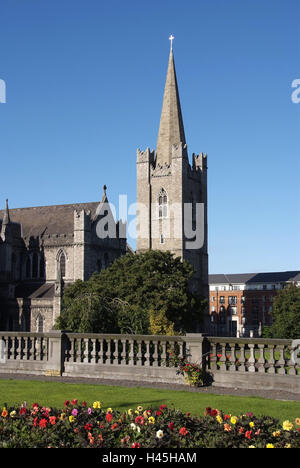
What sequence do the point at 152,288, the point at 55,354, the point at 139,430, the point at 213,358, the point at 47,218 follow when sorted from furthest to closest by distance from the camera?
the point at 47,218 < the point at 152,288 < the point at 55,354 < the point at 213,358 < the point at 139,430

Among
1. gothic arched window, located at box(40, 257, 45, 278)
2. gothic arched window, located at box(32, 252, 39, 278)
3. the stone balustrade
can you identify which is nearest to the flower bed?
the stone balustrade

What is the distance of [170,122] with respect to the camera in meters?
81.1

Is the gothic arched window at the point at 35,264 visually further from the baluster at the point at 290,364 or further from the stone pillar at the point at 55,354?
the baluster at the point at 290,364

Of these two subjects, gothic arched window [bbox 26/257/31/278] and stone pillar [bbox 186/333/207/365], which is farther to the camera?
gothic arched window [bbox 26/257/31/278]

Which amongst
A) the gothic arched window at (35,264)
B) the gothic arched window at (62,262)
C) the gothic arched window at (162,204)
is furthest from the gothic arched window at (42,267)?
the gothic arched window at (162,204)

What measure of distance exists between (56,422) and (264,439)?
3.30 m

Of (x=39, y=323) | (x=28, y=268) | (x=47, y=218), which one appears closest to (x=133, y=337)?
(x=39, y=323)

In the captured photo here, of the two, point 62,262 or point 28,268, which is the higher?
point 62,262

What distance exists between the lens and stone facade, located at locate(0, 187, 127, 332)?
62844mm

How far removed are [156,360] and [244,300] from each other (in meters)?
97.9

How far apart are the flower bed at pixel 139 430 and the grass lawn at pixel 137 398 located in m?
2.84

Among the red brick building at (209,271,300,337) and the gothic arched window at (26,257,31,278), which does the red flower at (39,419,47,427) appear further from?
the red brick building at (209,271,300,337)

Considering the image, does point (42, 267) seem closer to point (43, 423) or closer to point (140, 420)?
point (43, 423)
